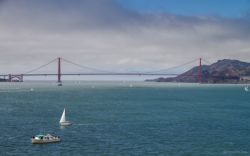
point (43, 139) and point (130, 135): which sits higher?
point (43, 139)

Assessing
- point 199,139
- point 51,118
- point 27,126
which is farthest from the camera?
point 51,118

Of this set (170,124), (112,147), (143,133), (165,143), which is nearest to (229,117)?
(170,124)

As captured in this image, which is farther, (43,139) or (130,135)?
(130,135)

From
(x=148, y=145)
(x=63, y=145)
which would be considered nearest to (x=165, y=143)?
(x=148, y=145)

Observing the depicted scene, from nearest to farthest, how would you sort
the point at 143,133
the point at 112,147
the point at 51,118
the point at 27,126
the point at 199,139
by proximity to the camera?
the point at 112,147, the point at 199,139, the point at 143,133, the point at 27,126, the point at 51,118

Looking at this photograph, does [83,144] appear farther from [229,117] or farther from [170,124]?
[229,117]

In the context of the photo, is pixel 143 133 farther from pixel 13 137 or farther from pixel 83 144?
pixel 13 137

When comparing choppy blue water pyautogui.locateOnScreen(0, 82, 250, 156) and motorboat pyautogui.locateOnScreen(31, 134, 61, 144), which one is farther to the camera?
motorboat pyautogui.locateOnScreen(31, 134, 61, 144)

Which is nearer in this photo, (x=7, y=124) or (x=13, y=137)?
(x=13, y=137)

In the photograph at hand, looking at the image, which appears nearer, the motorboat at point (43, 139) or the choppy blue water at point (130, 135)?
the choppy blue water at point (130, 135)
